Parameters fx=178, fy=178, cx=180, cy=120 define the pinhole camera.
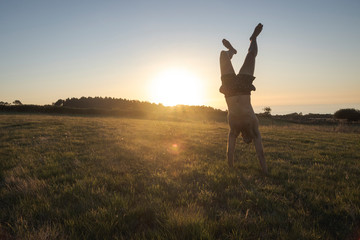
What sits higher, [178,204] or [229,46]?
[229,46]

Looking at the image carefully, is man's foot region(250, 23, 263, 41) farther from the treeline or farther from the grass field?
the treeline

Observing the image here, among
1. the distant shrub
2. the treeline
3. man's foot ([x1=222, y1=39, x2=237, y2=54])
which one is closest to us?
man's foot ([x1=222, y1=39, x2=237, y2=54])

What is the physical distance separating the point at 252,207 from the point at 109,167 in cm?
358

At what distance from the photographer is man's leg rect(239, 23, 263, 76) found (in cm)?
432

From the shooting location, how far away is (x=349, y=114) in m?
63.1

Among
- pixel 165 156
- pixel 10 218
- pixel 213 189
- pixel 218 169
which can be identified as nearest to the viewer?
pixel 10 218

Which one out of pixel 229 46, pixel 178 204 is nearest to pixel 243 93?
pixel 229 46

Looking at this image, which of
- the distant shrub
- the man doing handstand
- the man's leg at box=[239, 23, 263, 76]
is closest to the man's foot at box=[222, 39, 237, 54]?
the man doing handstand

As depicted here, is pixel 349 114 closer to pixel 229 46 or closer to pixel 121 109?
pixel 121 109

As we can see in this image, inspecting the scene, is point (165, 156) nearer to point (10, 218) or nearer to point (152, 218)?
point (152, 218)

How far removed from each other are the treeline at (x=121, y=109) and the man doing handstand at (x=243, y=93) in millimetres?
40235

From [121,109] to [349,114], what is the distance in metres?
78.9

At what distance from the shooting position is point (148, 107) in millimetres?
68500

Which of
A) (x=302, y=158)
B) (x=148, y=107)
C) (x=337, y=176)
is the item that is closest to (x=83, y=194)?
(x=337, y=176)
